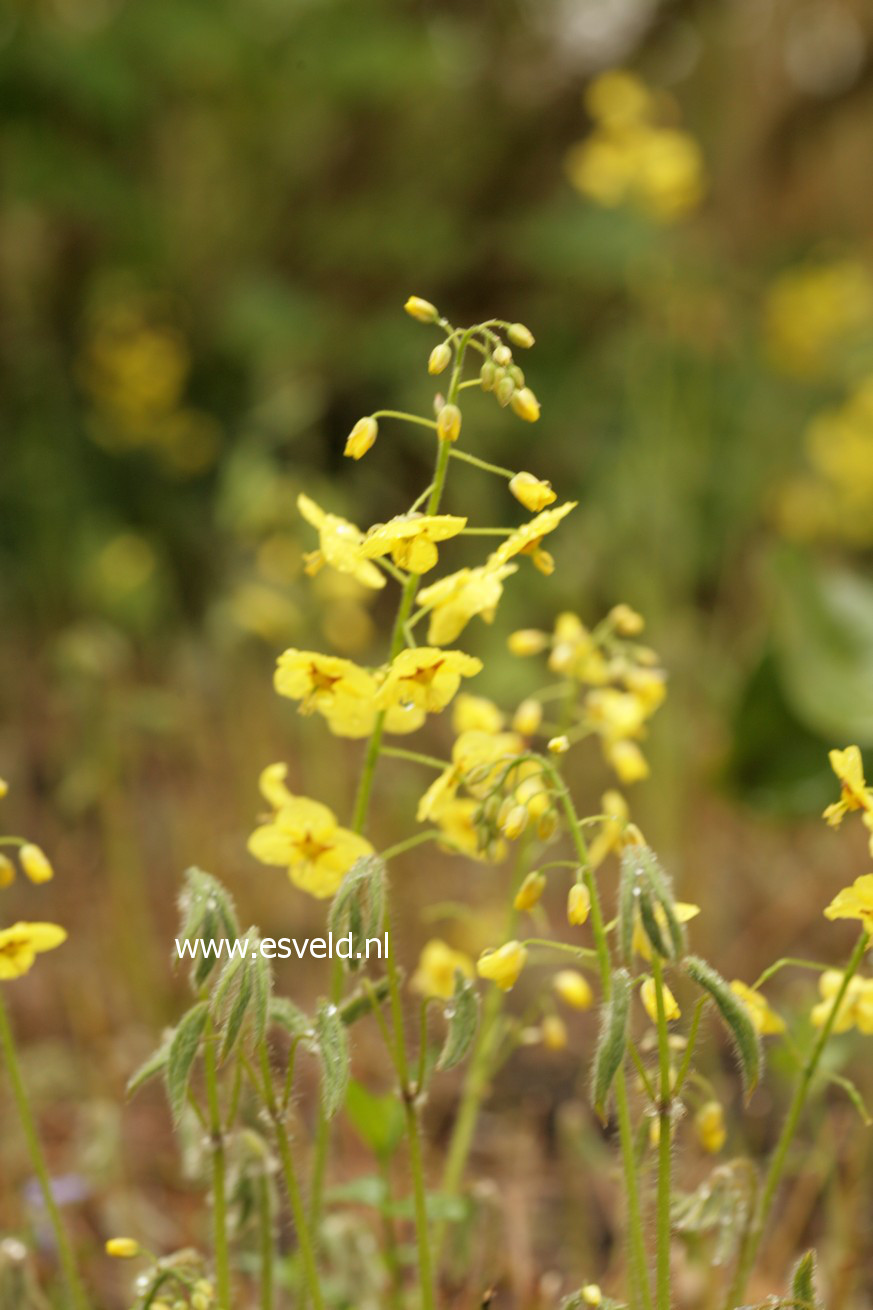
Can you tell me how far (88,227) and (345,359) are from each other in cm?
116

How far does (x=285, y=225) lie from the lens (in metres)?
5.12

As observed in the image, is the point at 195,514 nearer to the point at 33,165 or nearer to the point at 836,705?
the point at 33,165

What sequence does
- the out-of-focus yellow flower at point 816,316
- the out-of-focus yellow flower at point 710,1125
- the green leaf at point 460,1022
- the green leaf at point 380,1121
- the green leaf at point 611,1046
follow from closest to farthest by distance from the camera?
the green leaf at point 611,1046 < the green leaf at point 460,1022 < the out-of-focus yellow flower at point 710,1125 < the green leaf at point 380,1121 < the out-of-focus yellow flower at point 816,316

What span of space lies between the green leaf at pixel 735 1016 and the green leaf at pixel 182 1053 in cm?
35

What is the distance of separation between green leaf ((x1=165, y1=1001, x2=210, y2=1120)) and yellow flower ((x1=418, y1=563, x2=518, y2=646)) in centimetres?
33

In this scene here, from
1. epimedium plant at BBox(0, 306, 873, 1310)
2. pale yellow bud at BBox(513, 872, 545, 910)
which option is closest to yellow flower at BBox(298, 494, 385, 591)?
epimedium plant at BBox(0, 306, 873, 1310)

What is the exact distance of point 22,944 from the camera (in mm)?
1040

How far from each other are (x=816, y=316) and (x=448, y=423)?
4324 mm

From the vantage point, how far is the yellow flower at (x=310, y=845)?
1052 millimetres

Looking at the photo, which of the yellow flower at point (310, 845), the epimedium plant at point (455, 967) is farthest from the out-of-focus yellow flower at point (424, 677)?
the yellow flower at point (310, 845)

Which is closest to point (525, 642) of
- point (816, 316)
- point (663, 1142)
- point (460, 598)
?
point (460, 598)

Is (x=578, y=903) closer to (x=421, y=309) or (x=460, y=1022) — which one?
(x=460, y=1022)

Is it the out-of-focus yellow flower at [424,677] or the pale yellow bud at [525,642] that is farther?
the pale yellow bud at [525,642]

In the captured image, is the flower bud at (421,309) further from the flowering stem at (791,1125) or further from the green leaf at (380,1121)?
the green leaf at (380,1121)
